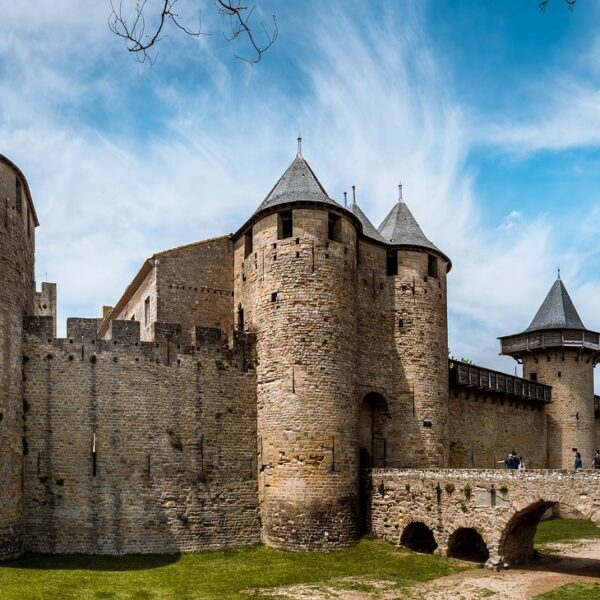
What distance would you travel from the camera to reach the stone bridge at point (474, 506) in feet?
63.6

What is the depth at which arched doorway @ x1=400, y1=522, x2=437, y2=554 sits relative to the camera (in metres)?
23.2

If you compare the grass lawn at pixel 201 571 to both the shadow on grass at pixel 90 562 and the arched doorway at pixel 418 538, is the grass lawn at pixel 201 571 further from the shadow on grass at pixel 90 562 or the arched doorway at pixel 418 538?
the arched doorway at pixel 418 538

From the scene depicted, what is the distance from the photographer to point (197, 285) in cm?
2611

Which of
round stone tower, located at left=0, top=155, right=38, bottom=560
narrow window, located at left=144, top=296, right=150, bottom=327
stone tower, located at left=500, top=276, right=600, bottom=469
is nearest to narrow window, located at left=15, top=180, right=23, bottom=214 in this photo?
round stone tower, located at left=0, top=155, right=38, bottom=560

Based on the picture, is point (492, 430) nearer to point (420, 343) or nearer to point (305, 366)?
point (420, 343)

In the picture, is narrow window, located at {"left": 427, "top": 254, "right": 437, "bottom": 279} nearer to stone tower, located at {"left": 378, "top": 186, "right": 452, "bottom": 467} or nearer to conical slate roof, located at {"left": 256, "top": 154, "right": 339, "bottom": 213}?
stone tower, located at {"left": 378, "top": 186, "right": 452, "bottom": 467}

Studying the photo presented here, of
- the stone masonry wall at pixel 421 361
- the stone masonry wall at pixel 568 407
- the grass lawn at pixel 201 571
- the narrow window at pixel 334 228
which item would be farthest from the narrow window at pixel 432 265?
the stone masonry wall at pixel 568 407

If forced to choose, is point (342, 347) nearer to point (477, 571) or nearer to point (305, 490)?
point (305, 490)

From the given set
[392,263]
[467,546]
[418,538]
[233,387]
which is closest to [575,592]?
[467,546]

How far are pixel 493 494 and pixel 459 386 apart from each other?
10.7 meters

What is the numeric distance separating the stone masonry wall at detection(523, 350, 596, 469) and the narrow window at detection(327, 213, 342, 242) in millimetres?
19279

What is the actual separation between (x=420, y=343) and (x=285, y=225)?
22.8 ft

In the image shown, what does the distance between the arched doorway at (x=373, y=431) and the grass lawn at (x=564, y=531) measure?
20.4 ft

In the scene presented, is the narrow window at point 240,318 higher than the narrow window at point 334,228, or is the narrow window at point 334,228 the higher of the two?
the narrow window at point 334,228
